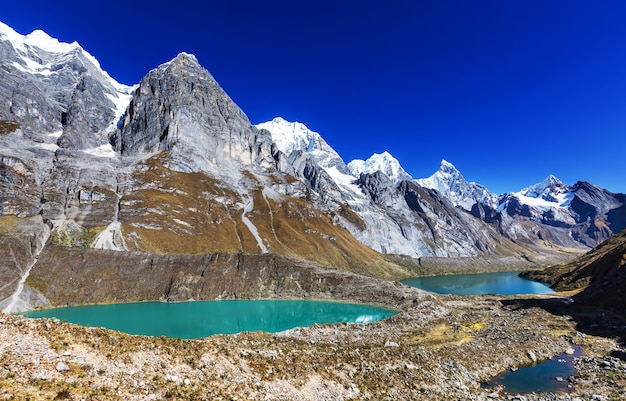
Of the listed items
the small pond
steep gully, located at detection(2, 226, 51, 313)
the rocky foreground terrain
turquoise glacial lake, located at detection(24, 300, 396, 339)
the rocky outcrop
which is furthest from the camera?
the rocky outcrop

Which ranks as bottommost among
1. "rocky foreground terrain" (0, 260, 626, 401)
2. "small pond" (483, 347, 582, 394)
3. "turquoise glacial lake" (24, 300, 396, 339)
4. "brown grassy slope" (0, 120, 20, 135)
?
"turquoise glacial lake" (24, 300, 396, 339)

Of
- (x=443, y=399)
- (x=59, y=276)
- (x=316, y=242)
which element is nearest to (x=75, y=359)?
(x=443, y=399)

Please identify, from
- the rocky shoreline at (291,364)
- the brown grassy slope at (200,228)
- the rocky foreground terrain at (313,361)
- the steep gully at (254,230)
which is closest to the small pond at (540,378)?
the rocky foreground terrain at (313,361)

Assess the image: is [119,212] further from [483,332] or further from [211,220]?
[483,332]

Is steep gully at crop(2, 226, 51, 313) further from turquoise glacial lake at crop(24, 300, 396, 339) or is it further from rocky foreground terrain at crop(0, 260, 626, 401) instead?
rocky foreground terrain at crop(0, 260, 626, 401)

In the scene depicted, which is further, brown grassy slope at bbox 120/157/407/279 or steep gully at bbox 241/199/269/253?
steep gully at bbox 241/199/269/253

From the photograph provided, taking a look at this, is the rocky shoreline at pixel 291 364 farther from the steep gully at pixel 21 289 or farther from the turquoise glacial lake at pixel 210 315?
the steep gully at pixel 21 289

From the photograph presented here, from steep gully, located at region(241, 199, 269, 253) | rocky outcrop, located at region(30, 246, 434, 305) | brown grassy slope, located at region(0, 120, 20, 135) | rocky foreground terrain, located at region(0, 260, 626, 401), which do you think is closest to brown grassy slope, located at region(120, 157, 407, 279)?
steep gully, located at region(241, 199, 269, 253)

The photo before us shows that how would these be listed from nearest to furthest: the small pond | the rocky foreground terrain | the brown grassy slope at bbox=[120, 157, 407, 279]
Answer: the rocky foreground terrain → the small pond → the brown grassy slope at bbox=[120, 157, 407, 279]
